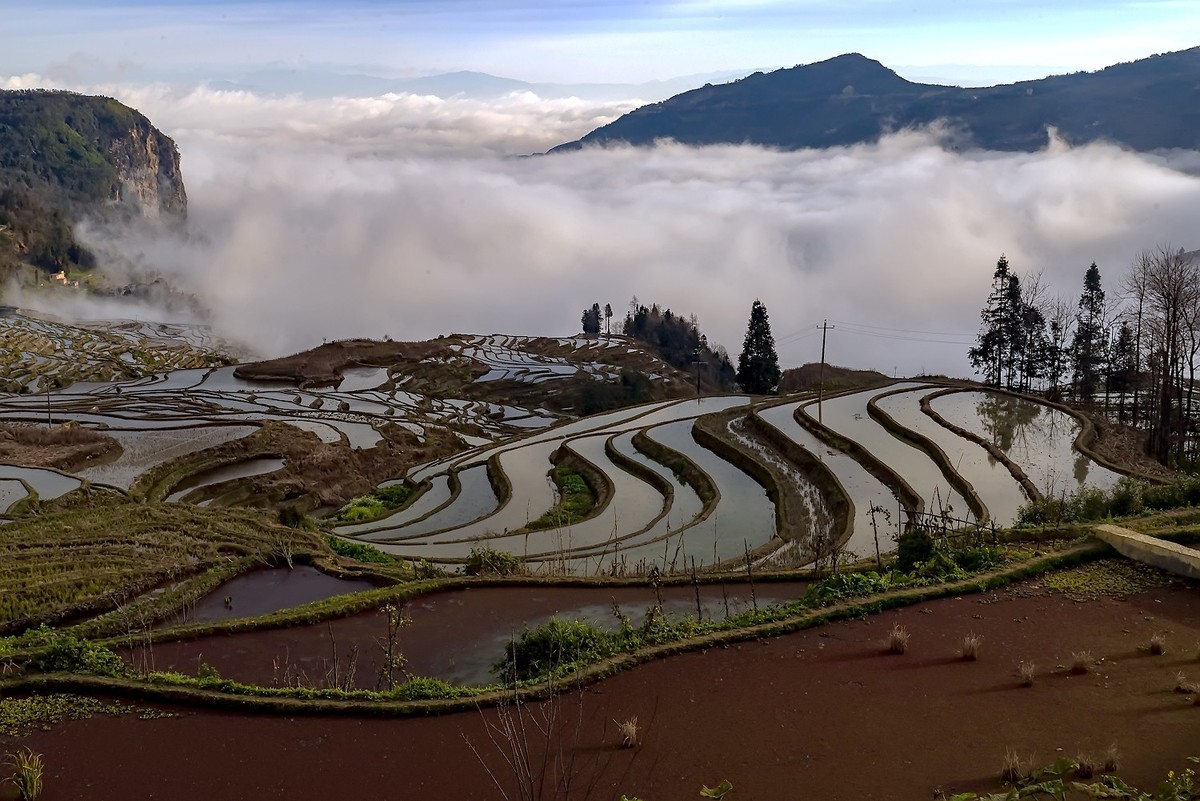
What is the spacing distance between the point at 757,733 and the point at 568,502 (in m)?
17.8

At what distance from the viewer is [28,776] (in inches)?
351

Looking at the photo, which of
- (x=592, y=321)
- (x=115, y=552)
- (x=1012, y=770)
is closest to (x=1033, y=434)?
(x=1012, y=770)

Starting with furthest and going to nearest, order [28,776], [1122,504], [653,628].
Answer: [1122,504] → [653,628] → [28,776]

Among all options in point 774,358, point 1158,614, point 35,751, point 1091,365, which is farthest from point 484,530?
point 1091,365

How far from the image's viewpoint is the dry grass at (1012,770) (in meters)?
8.54

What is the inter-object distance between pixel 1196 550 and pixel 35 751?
17785mm

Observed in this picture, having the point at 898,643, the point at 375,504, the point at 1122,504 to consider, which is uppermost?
the point at 1122,504

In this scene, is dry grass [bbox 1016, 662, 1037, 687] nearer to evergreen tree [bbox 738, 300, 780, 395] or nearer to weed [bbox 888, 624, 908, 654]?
weed [bbox 888, 624, 908, 654]

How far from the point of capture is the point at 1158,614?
12.7 metres

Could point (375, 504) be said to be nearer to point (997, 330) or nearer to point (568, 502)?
point (568, 502)

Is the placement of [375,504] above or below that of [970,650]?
below

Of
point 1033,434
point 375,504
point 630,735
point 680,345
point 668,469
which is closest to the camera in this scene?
point 630,735

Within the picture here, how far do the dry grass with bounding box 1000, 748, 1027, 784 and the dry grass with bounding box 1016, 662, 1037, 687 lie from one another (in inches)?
88.8

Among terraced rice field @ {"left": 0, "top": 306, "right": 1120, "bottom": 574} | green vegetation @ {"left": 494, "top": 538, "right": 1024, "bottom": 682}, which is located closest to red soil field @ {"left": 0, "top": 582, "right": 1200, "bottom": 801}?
green vegetation @ {"left": 494, "top": 538, "right": 1024, "bottom": 682}
